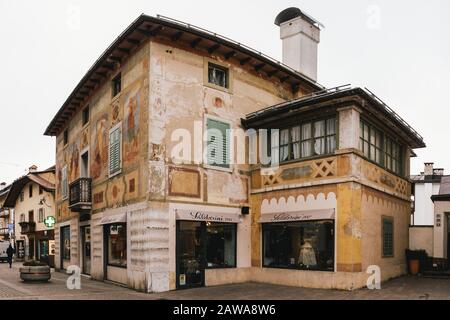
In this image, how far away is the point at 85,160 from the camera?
23078 millimetres

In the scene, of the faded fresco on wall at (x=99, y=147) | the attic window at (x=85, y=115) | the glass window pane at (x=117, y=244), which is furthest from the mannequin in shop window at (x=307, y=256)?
the attic window at (x=85, y=115)

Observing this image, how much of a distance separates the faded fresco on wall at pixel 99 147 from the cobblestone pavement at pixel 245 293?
527 cm

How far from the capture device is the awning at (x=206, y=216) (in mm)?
15602

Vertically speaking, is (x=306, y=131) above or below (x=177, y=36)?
below

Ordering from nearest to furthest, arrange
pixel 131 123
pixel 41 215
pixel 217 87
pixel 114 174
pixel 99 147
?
pixel 131 123, pixel 217 87, pixel 114 174, pixel 99 147, pixel 41 215

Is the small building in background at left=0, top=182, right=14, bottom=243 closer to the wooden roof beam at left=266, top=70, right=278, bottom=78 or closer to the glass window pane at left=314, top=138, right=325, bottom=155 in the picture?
the wooden roof beam at left=266, top=70, right=278, bottom=78

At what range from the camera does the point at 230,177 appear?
57.7 ft

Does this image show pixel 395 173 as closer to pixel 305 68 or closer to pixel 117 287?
pixel 305 68

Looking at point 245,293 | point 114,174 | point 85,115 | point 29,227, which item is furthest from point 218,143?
point 29,227

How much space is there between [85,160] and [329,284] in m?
13.8

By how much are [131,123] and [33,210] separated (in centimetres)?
3050

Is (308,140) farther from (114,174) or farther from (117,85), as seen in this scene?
(117,85)

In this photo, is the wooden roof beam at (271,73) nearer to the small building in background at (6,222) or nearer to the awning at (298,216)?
the awning at (298,216)

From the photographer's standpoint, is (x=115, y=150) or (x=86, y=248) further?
(x=86, y=248)
